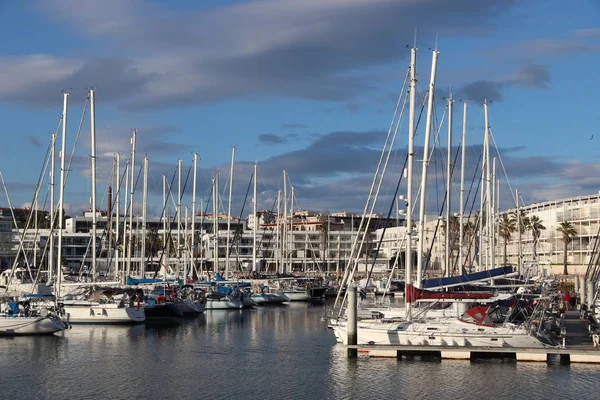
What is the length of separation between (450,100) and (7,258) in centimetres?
7358

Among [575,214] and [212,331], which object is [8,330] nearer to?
[212,331]

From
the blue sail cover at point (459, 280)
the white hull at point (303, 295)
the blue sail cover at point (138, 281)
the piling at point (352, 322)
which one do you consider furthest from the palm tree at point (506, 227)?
the piling at point (352, 322)

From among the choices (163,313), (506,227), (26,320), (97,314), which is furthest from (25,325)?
(506,227)

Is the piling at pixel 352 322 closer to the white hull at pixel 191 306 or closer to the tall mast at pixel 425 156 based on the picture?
the tall mast at pixel 425 156

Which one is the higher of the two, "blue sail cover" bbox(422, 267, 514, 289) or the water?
"blue sail cover" bbox(422, 267, 514, 289)

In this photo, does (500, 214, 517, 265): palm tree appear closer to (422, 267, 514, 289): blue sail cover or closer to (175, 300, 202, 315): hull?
(175, 300, 202, 315): hull

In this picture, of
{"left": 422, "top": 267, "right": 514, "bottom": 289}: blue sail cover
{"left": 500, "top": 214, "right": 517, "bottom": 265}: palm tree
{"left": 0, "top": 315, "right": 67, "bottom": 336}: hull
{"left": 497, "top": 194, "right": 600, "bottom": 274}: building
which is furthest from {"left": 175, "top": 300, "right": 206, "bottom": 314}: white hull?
{"left": 497, "top": 194, "right": 600, "bottom": 274}: building

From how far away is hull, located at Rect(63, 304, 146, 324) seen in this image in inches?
2172

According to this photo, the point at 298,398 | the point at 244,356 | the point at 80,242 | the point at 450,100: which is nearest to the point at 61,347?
the point at 244,356

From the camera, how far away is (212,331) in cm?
5472

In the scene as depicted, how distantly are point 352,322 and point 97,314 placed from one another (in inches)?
893

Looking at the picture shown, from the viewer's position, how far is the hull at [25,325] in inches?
1852

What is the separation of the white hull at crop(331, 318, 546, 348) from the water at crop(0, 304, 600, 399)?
102 cm

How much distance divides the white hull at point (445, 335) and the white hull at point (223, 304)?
114 feet
